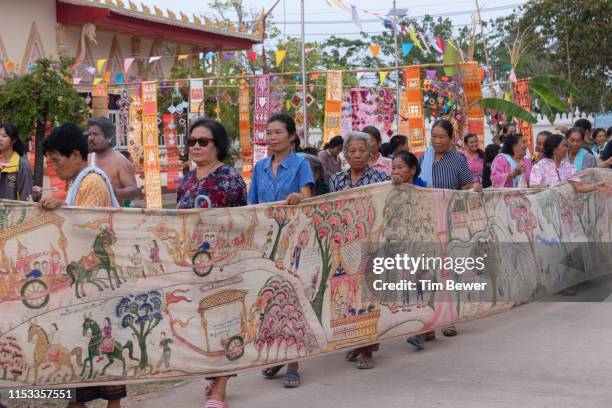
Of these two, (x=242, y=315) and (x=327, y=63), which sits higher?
(x=327, y=63)

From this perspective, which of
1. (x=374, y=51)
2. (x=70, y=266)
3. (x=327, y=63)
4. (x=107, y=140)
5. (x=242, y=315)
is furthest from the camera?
(x=327, y=63)

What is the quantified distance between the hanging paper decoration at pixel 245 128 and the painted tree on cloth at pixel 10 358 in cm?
1406

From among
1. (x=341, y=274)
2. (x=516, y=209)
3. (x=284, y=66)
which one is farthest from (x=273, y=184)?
(x=284, y=66)

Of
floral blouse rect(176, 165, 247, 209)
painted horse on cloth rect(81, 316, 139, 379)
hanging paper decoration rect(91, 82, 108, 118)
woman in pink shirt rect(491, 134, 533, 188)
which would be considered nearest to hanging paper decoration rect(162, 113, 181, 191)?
hanging paper decoration rect(91, 82, 108, 118)

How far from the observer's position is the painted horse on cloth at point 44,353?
16.8 feet

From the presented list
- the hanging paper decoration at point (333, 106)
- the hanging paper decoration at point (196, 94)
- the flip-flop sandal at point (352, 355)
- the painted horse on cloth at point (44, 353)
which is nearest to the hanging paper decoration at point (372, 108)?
the hanging paper decoration at point (196, 94)

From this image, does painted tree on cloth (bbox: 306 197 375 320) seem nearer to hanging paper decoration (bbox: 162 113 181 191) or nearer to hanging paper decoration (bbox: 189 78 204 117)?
hanging paper decoration (bbox: 189 78 204 117)

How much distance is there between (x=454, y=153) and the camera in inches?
330

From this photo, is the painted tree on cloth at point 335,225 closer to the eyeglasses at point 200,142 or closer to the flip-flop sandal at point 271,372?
the flip-flop sandal at point 271,372

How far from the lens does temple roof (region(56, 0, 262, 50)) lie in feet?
76.7

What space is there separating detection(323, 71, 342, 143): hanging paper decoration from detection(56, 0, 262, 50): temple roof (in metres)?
8.98

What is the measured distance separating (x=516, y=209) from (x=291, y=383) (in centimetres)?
301

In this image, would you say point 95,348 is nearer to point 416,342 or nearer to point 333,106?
point 416,342

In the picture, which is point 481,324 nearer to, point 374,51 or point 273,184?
point 273,184
